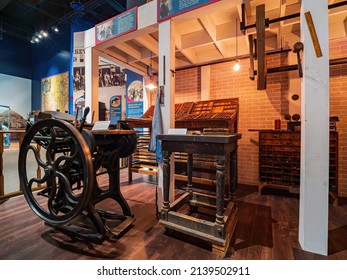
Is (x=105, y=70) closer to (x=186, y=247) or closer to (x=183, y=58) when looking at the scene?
(x=183, y=58)

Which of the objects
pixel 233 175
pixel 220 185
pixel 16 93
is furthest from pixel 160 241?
pixel 16 93

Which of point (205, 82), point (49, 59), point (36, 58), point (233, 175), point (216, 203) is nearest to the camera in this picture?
point (216, 203)

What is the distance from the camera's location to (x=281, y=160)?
326 centimetres

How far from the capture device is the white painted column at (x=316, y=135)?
170cm

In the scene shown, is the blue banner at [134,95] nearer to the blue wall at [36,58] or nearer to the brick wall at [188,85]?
the brick wall at [188,85]

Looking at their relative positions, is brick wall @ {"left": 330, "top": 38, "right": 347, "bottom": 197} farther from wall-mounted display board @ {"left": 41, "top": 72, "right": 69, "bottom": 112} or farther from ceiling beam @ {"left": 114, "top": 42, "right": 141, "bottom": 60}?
wall-mounted display board @ {"left": 41, "top": 72, "right": 69, "bottom": 112}

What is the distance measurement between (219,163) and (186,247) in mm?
981

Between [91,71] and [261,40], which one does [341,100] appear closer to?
[261,40]

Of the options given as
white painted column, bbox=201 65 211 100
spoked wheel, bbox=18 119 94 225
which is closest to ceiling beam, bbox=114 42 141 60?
white painted column, bbox=201 65 211 100

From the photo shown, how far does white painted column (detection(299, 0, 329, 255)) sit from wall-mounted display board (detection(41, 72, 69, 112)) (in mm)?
9105

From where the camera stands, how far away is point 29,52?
10344 mm

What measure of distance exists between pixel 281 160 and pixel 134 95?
473 cm

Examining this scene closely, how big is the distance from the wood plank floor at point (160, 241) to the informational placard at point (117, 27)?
299 centimetres

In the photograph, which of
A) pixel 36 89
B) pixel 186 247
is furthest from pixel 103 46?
pixel 36 89
